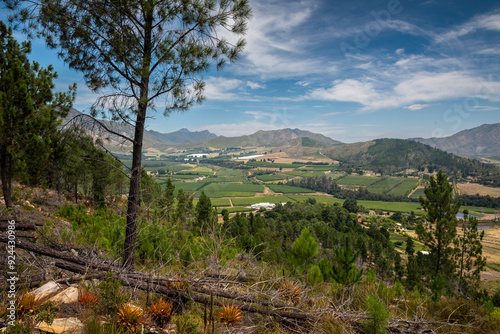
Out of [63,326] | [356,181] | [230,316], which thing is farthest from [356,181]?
[63,326]

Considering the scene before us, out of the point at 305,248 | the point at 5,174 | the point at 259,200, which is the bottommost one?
the point at 259,200

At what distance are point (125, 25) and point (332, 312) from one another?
609 cm

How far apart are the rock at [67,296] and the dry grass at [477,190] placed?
142037mm

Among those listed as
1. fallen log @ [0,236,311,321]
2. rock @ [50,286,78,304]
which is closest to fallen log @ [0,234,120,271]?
fallen log @ [0,236,311,321]

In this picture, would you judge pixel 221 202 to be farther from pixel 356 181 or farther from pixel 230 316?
pixel 356 181

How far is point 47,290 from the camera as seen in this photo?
3.40 metres

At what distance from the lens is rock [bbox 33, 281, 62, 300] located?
10.8ft

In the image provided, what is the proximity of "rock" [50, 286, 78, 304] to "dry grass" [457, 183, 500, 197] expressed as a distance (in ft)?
466

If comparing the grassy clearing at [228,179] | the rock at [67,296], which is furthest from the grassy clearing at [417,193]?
the rock at [67,296]

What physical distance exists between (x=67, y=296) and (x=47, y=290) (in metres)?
0.34

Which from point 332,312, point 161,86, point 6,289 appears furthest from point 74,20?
point 332,312

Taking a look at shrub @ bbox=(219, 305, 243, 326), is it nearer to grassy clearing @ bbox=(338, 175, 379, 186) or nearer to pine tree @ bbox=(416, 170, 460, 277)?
pine tree @ bbox=(416, 170, 460, 277)

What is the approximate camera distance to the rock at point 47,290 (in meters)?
3.28

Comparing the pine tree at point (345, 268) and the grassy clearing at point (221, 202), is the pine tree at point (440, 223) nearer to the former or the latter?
the pine tree at point (345, 268)
